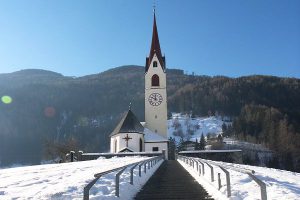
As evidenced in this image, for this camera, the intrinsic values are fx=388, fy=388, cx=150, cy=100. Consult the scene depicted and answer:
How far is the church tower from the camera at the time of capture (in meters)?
61.7

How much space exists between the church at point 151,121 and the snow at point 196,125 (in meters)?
102

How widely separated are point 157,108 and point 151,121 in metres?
2.34

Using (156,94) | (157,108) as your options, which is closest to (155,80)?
(156,94)

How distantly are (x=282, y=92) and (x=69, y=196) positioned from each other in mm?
160767

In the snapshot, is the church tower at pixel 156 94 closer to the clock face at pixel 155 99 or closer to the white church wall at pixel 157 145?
the clock face at pixel 155 99

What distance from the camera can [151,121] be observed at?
61.9m

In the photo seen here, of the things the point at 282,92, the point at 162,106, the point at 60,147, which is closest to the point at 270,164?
the point at 162,106

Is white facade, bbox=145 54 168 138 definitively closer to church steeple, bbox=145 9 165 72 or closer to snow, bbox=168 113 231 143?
church steeple, bbox=145 9 165 72

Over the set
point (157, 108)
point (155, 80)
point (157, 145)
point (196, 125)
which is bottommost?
point (157, 145)

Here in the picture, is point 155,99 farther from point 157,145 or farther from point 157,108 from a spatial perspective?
point 157,145

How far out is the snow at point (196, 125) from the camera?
168 m

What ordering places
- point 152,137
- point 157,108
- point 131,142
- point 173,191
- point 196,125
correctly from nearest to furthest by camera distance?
point 173,191, point 131,142, point 152,137, point 157,108, point 196,125

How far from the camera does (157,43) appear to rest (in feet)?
224

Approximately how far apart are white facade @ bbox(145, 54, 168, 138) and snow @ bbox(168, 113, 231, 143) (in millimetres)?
103086
